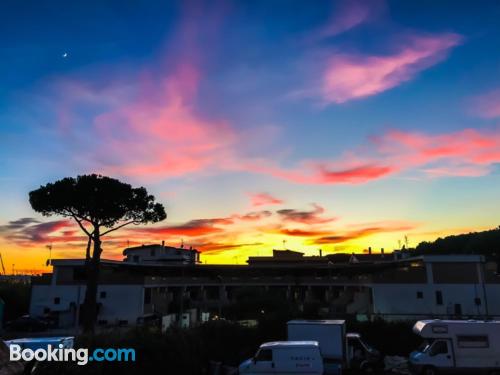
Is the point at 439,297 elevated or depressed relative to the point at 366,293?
depressed

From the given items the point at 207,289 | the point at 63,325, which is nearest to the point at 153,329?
the point at 63,325

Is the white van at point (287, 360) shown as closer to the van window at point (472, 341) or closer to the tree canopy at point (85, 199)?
the van window at point (472, 341)

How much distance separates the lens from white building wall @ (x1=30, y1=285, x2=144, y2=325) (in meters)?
48.3

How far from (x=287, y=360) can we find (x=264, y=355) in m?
1.03

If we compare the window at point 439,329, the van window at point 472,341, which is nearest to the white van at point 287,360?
the window at point 439,329

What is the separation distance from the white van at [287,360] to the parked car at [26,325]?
100 ft

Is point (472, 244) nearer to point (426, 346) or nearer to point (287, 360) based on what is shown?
point (426, 346)

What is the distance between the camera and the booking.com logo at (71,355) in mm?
13633

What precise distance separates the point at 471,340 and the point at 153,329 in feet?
48.6

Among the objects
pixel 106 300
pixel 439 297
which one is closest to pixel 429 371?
pixel 439 297

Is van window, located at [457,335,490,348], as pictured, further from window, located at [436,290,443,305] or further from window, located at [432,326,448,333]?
window, located at [436,290,443,305]

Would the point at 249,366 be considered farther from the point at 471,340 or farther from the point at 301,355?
the point at 471,340

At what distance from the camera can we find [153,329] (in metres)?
17.8

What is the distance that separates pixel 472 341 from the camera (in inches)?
789
